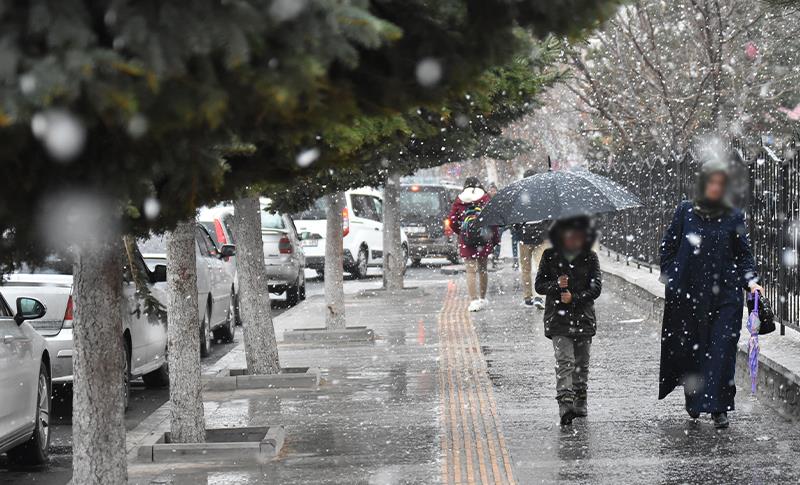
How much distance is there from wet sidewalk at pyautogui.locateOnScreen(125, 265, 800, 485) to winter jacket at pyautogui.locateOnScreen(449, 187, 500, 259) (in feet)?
10.0

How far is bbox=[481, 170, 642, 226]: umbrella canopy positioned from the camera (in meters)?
9.78

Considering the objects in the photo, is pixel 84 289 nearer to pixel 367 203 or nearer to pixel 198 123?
pixel 198 123

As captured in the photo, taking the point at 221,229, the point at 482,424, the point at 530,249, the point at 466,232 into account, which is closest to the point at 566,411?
the point at 482,424

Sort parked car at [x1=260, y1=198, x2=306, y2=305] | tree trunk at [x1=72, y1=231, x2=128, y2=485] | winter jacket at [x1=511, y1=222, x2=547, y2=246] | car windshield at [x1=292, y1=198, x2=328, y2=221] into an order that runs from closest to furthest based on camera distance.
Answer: tree trunk at [x1=72, y1=231, x2=128, y2=485] → winter jacket at [x1=511, y1=222, x2=547, y2=246] → parked car at [x1=260, y1=198, x2=306, y2=305] → car windshield at [x1=292, y1=198, x2=328, y2=221]

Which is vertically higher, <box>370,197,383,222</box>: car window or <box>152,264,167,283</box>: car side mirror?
<box>370,197,383,222</box>: car window

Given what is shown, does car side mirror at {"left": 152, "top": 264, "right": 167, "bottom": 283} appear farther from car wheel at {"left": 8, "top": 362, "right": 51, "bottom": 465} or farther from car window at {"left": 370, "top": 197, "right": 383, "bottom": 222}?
car window at {"left": 370, "top": 197, "right": 383, "bottom": 222}

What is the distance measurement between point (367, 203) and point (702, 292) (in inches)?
822

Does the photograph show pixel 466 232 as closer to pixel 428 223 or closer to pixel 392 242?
pixel 392 242

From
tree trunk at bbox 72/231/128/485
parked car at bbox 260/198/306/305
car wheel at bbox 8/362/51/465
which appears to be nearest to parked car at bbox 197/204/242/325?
parked car at bbox 260/198/306/305

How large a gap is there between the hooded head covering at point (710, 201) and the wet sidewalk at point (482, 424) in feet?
4.75

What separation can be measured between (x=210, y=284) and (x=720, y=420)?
25.3 feet

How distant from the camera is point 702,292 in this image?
891cm

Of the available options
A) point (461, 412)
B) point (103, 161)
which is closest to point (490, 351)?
point (461, 412)

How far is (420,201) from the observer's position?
34.3 meters
